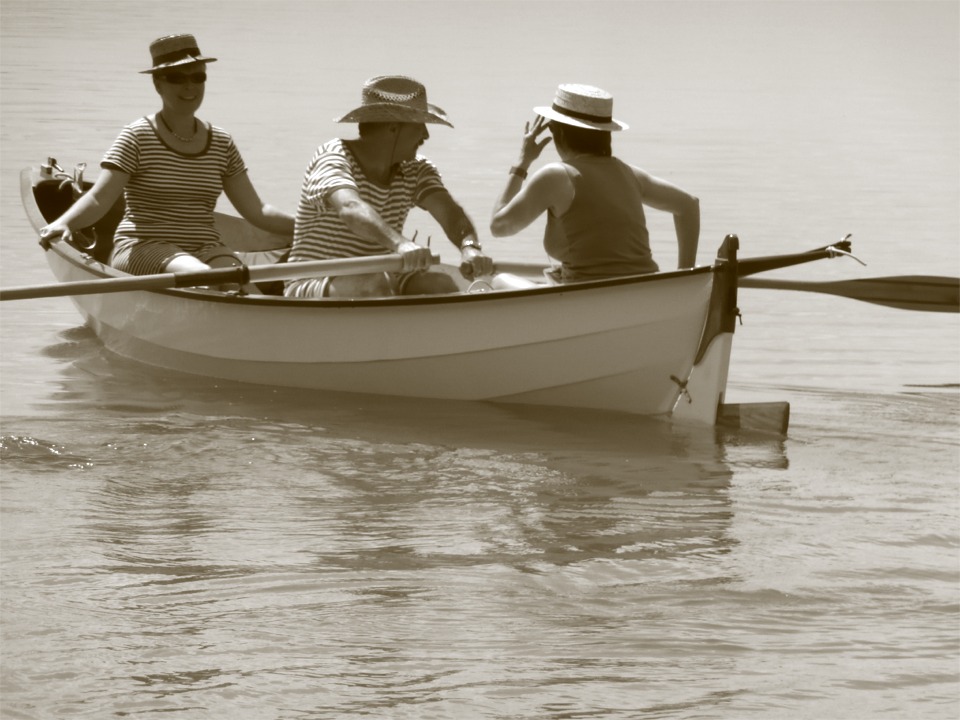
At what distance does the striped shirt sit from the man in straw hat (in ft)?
2.57

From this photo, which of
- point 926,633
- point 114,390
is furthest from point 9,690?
point 114,390

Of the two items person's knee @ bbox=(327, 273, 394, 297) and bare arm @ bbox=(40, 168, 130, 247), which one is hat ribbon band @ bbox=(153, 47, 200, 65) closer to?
bare arm @ bbox=(40, 168, 130, 247)

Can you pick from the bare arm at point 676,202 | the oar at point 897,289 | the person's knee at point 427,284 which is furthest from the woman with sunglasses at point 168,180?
the oar at point 897,289

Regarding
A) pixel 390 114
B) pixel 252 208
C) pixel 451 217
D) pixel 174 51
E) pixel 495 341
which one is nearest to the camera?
pixel 390 114

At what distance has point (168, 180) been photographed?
25.8 ft

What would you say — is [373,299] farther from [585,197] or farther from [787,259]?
[787,259]

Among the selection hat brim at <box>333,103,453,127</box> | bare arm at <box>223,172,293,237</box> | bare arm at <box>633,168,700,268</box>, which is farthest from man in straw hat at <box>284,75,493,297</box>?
bare arm at <box>223,172,293,237</box>

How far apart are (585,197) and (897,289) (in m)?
1.48

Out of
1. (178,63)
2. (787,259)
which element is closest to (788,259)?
(787,259)

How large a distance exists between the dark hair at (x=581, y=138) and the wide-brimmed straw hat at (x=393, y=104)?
469mm

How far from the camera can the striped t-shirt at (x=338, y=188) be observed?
7.09m

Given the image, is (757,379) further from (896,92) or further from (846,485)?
(896,92)

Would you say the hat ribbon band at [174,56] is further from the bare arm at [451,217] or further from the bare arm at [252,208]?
the bare arm at [451,217]

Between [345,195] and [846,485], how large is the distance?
2.40m
